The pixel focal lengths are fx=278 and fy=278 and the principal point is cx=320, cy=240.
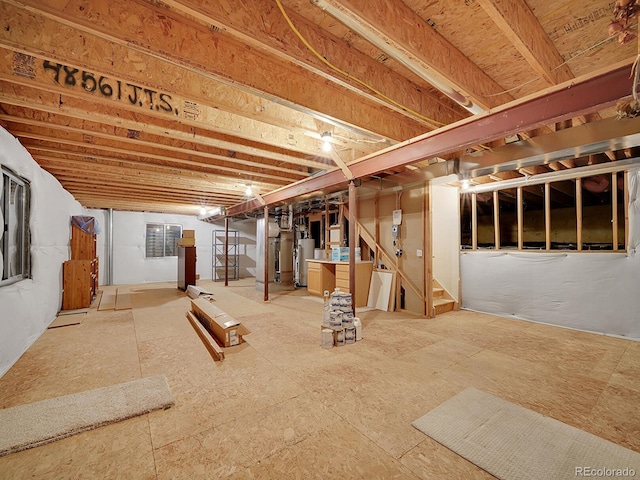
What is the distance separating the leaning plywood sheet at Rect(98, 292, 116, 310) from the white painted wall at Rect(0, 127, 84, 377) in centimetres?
68

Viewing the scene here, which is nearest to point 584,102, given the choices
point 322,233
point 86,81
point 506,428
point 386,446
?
point 506,428

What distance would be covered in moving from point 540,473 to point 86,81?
3.90 m

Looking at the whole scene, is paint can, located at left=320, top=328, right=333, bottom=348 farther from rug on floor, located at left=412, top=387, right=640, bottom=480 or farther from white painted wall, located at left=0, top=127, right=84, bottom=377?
white painted wall, located at left=0, top=127, right=84, bottom=377

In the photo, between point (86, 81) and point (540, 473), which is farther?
point (86, 81)

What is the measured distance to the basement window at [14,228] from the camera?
2.76 meters

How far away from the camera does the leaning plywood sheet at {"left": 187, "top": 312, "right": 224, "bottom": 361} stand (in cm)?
294

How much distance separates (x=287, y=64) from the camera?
88.0 inches

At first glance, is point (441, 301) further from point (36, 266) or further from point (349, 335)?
point (36, 266)

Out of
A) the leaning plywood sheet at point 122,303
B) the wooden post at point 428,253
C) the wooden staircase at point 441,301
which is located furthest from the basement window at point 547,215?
the leaning plywood sheet at point 122,303

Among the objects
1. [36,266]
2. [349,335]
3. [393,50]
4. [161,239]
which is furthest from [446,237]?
[161,239]

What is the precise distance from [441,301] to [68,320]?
620 cm

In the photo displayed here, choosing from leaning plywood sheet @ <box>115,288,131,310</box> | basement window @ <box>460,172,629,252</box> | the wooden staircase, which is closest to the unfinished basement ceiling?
basement window @ <box>460,172,629,252</box>

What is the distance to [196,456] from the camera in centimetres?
159

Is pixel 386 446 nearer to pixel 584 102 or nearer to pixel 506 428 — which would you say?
pixel 506 428
